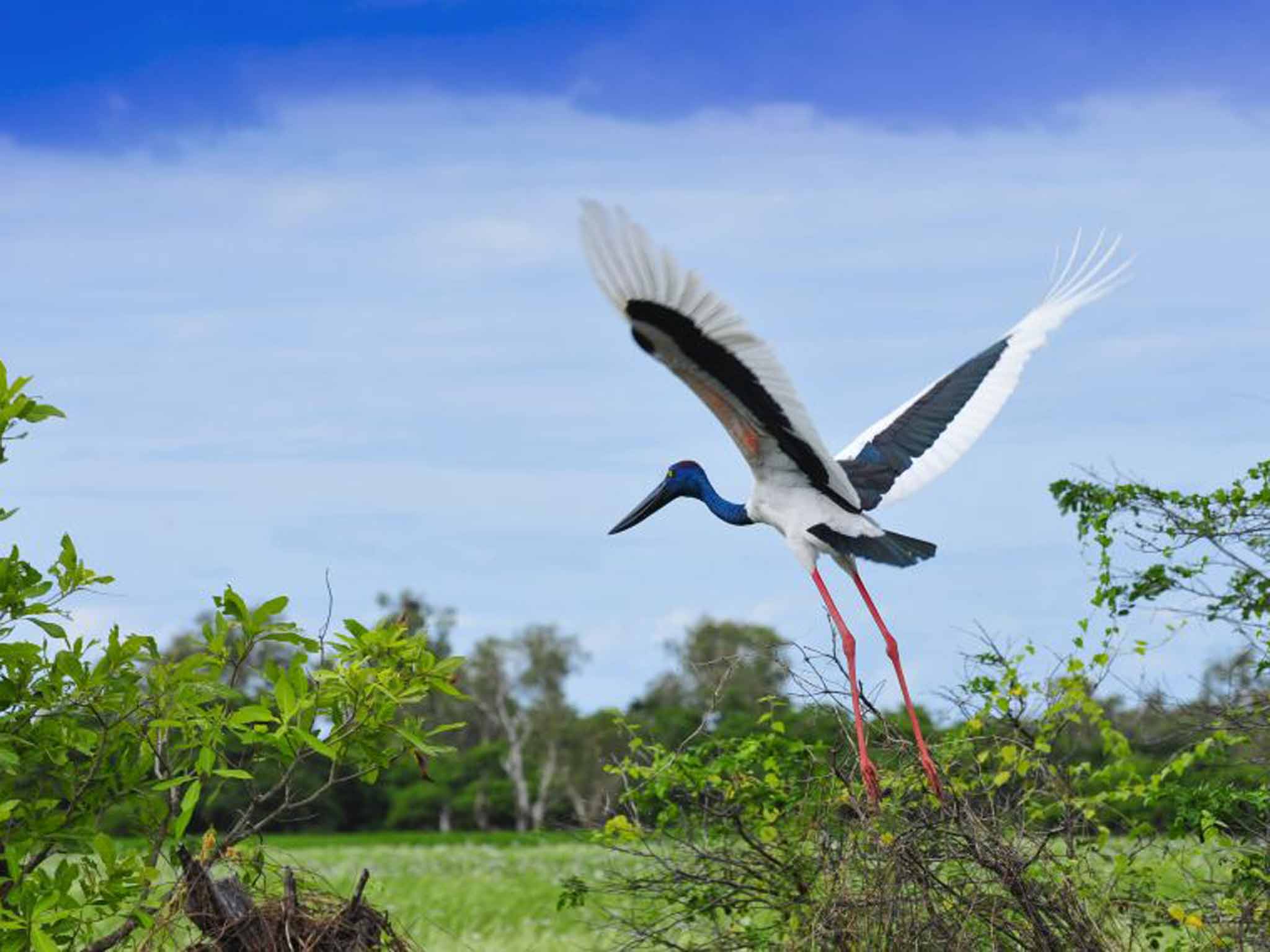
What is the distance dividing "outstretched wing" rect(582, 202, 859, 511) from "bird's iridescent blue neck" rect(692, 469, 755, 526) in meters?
0.53

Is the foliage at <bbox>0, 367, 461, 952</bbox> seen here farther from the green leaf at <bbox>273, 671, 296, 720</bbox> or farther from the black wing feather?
the black wing feather

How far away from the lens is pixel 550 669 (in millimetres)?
46562

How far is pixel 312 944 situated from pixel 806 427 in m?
2.87

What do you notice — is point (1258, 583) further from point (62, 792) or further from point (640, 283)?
point (62, 792)

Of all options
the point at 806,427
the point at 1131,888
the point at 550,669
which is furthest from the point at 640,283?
the point at 550,669

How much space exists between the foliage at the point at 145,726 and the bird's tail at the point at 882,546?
2158 mm

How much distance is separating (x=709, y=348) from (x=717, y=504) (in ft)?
5.76

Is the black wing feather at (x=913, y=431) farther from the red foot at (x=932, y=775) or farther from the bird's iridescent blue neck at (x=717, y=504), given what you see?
the red foot at (x=932, y=775)

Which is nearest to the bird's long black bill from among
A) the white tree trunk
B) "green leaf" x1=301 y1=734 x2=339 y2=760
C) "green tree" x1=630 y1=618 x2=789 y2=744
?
"green leaf" x1=301 y1=734 x2=339 y2=760

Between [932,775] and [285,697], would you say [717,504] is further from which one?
[285,697]

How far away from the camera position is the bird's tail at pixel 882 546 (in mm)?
7000

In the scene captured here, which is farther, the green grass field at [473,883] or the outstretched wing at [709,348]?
the green grass field at [473,883]

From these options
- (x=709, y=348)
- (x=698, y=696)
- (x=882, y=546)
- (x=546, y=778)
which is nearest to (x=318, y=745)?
(x=709, y=348)

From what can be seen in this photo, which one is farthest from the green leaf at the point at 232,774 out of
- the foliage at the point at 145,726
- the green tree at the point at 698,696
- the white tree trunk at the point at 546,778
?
the white tree trunk at the point at 546,778
